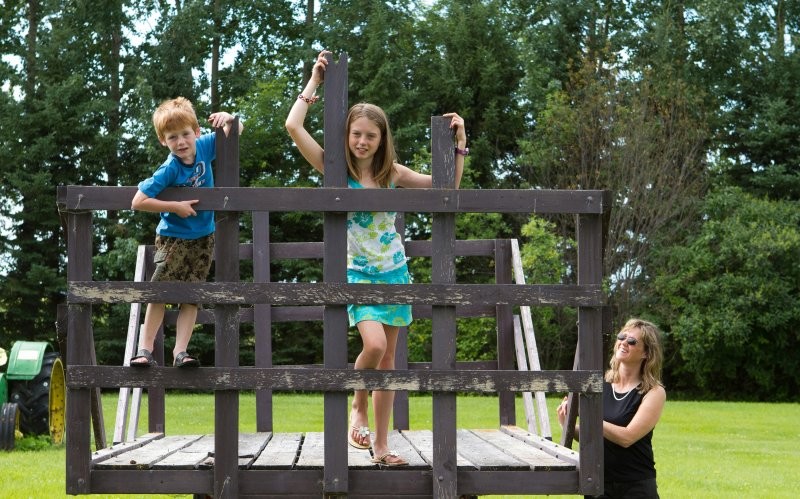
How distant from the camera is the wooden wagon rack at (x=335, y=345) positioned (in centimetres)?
401

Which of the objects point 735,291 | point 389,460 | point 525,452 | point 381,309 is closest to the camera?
point 389,460

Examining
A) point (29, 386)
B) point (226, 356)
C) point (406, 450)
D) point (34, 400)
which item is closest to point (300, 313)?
point (406, 450)

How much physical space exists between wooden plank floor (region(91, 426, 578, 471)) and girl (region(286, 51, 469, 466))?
33 centimetres

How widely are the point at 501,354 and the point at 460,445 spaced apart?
4.64 feet

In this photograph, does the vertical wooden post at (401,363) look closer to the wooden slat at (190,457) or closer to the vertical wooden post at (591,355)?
the wooden slat at (190,457)

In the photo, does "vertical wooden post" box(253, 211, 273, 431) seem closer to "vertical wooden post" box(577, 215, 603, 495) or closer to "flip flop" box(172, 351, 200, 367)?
"flip flop" box(172, 351, 200, 367)

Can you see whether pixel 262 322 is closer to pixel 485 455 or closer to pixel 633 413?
pixel 485 455

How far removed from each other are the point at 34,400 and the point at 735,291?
63.7ft

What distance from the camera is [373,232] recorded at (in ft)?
15.0

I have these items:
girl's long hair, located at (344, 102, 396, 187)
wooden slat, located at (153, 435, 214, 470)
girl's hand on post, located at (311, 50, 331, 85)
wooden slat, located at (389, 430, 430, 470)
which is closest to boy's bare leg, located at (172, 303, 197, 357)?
wooden slat, located at (153, 435, 214, 470)

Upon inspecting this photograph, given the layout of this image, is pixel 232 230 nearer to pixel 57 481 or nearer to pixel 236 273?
pixel 236 273

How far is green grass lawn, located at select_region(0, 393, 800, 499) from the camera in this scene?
10211 millimetres

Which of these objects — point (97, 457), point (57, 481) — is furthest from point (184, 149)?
point (57, 481)

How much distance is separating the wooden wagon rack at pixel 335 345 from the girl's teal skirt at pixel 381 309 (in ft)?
1.54
